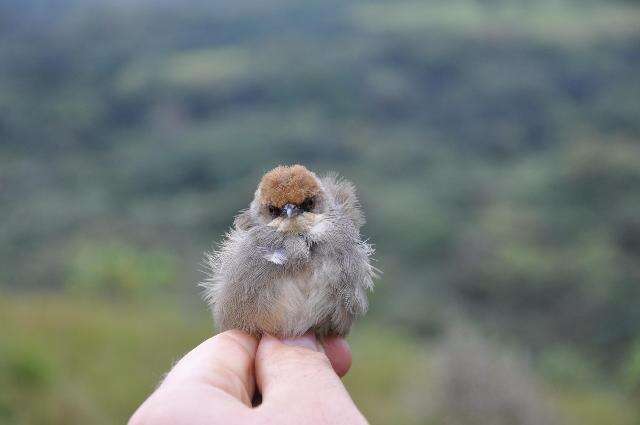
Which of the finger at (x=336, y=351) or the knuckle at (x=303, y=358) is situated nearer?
the knuckle at (x=303, y=358)

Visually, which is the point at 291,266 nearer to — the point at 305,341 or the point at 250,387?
the point at 305,341

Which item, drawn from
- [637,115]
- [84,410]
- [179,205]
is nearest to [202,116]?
[179,205]

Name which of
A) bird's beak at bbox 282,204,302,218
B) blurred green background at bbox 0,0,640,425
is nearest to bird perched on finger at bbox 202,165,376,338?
bird's beak at bbox 282,204,302,218

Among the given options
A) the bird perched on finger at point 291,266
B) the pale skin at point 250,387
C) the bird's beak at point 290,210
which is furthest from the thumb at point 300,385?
the bird's beak at point 290,210

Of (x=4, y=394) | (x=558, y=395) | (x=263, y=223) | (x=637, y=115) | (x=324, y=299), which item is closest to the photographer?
(x=324, y=299)

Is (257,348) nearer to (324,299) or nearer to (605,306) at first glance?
(324,299)

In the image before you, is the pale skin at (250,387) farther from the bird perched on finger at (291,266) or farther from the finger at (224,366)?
the bird perched on finger at (291,266)
